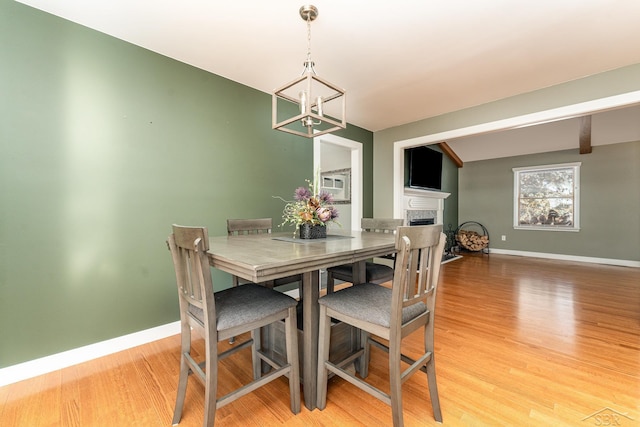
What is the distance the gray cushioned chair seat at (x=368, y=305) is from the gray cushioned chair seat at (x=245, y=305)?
0.76ft

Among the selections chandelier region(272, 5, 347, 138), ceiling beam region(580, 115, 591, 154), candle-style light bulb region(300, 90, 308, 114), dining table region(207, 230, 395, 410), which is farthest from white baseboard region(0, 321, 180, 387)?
ceiling beam region(580, 115, 591, 154)

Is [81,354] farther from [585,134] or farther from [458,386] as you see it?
[585,134]

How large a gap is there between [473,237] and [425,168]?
2464 millimetres

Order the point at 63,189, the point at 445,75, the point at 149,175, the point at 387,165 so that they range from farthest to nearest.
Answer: the point at 387,165 < the point at 445,75 < the point at 149,175 < the point at 63,189

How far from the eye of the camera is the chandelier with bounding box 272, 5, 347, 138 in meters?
1.64

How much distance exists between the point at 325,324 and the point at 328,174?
418 centimetres

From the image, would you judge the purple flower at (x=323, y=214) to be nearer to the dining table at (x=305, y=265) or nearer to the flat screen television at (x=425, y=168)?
the dining table at (x=305, y=265)

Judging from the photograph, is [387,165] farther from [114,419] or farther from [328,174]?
[114,419]

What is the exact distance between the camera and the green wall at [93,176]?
173 centimetres

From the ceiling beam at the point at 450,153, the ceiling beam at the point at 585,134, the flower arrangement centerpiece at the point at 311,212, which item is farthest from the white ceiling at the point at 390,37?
the ceiling beam at the point at 450,153

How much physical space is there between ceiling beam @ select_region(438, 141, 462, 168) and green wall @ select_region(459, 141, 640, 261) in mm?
706

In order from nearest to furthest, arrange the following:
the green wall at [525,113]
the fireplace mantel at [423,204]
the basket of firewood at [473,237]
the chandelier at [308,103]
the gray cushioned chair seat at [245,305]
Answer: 1. the gray cushioned chair seat at [245,305]
2. the chandelier at [308,103]
3. the green wall at [525,113]
4. the fireplace mantel at [423,204]
5. the basket of firewood at [473,237]

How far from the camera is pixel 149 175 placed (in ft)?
7.32

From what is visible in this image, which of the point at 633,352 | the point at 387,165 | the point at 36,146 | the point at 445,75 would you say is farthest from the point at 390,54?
the point at 633,352
